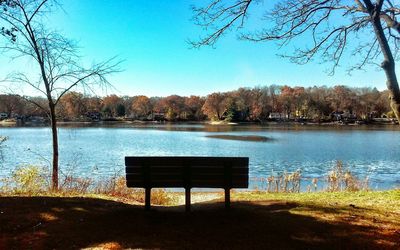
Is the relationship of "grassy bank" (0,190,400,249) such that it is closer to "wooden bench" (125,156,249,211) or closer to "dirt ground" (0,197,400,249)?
"dirt ground" (0,197,400,249)

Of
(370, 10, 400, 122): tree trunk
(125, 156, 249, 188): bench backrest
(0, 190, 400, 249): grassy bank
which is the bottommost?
(0, 190, 400, 249): grassy bank

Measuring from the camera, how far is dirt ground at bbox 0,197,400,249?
5660 millimetres

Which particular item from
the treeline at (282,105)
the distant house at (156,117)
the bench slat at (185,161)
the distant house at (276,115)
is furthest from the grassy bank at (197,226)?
the distant house at (156,117)

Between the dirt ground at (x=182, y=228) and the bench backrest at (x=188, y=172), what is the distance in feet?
1.82

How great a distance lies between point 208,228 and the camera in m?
6.45

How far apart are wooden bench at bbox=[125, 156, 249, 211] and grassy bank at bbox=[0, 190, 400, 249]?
0.56 metres

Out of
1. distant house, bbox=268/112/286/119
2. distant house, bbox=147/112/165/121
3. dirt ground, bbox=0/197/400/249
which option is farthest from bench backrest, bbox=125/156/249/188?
distant house, bbox=147/112/165/121

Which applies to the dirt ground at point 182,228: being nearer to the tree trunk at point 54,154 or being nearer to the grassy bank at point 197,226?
the grassy bank at point 197,226

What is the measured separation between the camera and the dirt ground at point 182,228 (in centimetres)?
566

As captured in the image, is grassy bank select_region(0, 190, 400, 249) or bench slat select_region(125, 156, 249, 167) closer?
grassy bank select_region(0, 190, 400, 249)

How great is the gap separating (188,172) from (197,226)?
1.26m

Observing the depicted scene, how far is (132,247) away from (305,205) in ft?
13.7

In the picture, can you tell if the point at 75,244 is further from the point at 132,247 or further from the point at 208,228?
the point at 208,228

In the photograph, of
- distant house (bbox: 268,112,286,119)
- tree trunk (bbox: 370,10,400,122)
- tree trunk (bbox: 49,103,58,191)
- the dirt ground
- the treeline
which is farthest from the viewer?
distant house (bbox: 268,112,286,119)
